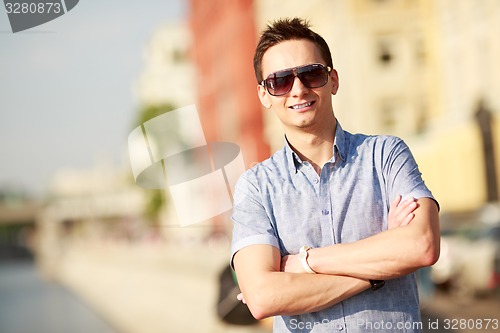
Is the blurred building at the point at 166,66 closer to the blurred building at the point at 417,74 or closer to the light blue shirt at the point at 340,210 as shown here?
the blurred building at the point at 417,74

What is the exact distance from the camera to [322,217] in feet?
7.57

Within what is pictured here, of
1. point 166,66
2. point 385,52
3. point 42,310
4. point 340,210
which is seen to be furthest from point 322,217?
point 166,66

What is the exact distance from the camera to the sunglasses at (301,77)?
2.35 m

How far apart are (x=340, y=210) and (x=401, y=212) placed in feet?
0.49

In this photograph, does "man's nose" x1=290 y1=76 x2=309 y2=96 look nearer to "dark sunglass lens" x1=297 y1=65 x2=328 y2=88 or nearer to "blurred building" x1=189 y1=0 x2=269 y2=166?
"dark sunglass lens" x1=297 y1=65 x2=328 y2=88

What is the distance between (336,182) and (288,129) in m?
0.20

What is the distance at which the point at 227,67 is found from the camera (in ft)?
135

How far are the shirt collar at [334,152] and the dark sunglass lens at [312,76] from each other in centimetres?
13

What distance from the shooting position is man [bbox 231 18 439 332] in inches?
88.7

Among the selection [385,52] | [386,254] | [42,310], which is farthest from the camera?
[42,310]

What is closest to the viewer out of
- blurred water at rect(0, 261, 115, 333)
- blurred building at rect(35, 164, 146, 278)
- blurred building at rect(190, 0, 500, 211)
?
blurred building at rect(190, 0, 500, 211)

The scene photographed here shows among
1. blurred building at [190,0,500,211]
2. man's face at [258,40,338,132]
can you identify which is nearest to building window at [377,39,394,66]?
blurred building at [190,0,500,211]

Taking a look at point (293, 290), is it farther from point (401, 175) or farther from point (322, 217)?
point (401, 175)

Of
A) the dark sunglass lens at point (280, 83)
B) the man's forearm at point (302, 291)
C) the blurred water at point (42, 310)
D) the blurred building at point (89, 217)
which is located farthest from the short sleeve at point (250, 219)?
the blurred building at point (89, 217)
